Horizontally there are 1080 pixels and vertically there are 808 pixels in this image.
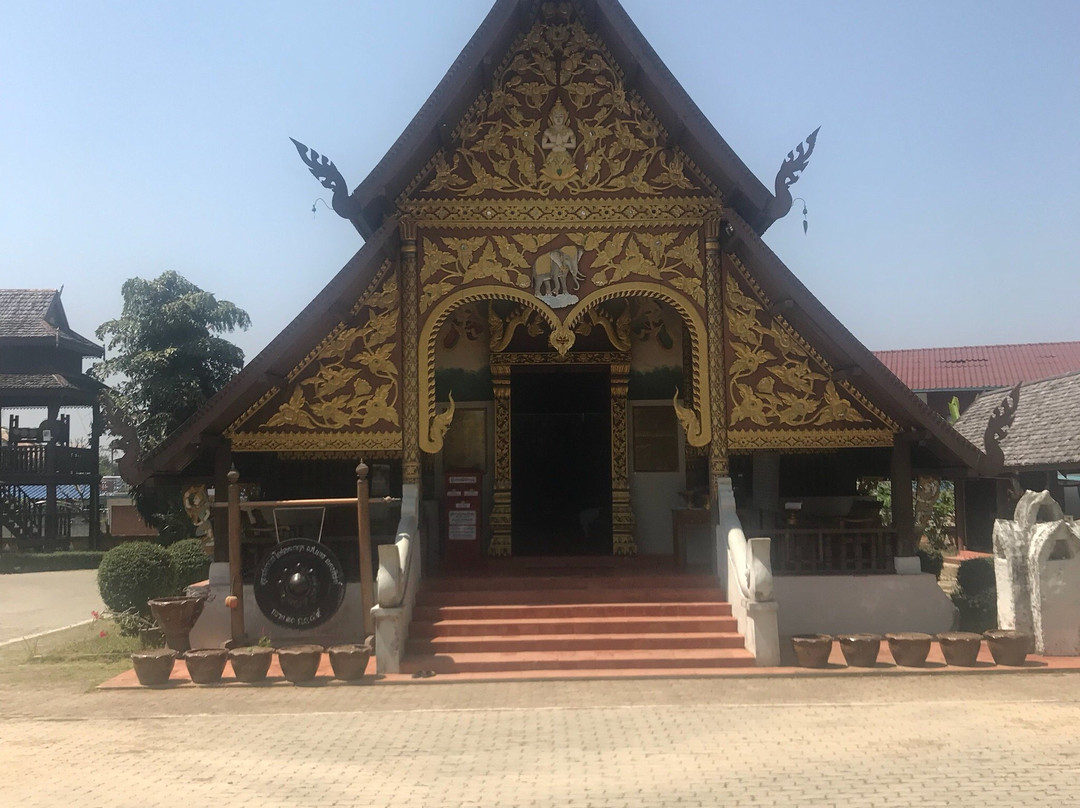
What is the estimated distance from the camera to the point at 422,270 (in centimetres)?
1147

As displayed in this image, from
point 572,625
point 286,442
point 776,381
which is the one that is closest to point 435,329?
point 286,442

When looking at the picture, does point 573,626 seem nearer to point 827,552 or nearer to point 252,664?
point 827,552

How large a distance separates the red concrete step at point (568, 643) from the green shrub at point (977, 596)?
3.49 meters

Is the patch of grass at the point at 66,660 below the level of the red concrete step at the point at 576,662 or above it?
below

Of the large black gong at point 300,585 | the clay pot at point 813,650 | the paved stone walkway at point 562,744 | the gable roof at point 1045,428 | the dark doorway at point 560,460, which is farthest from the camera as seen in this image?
the gable roof at point 1045,428

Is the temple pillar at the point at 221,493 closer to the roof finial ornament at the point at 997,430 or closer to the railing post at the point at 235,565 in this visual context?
the railing post at the point at 235,565

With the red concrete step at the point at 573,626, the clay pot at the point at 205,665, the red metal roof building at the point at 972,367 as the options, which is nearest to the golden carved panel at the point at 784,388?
the red concrete step at the point at 573,626

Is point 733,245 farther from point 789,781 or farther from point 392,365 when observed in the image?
point 789,781

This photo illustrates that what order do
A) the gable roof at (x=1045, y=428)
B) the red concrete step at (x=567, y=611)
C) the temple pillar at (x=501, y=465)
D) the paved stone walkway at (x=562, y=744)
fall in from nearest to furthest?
the paved stone walkway at (x=562, y=744) < the red concrete step at (x=567, y=611) < the temple pillar at (x=501, y=465) < the gable roof at (x=1045, y=428)

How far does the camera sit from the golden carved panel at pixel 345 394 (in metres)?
11.2

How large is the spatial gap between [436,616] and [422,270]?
380cm

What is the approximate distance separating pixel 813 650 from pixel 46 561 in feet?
80.6

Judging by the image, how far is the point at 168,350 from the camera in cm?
2703

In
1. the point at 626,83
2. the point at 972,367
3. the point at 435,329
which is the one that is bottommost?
the point at 435,329
